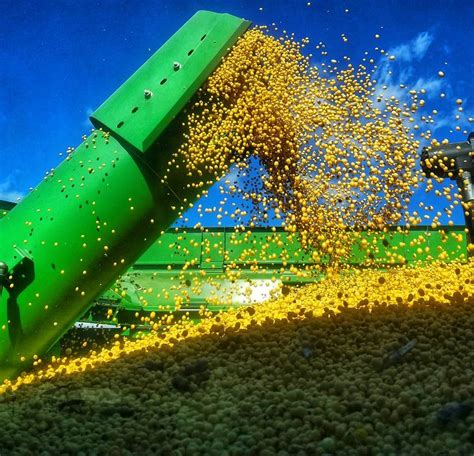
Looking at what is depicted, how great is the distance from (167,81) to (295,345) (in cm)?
154

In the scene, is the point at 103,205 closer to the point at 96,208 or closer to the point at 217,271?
the point at 96,208

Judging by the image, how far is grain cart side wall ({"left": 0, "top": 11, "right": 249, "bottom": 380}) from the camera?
270cm

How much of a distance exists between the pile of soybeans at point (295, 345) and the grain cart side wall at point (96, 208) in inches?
5.6

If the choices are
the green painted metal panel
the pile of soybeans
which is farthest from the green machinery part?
the green painted metal panel

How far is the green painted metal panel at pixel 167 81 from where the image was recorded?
269 centimetres

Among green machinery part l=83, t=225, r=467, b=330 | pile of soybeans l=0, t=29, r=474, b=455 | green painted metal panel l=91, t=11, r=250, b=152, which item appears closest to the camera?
pile of soybeans l=0, t=29, r=474, b=455

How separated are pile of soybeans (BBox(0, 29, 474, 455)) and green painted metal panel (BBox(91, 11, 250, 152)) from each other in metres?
0.11

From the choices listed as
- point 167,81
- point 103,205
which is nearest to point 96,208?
point 103,205

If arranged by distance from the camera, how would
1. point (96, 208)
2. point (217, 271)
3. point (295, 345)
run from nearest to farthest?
1. point (295, 345)
2. point (96, 208)
3. point (217, 271)

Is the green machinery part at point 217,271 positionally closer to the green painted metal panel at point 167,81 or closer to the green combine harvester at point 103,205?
the green combine harvester at point 103,205

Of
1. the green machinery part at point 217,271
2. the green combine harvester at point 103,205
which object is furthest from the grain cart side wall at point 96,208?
the green machinery part at point 217,271

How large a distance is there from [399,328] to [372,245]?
2.44 ft

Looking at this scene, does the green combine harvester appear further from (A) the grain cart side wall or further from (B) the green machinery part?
(B) the green machinery part

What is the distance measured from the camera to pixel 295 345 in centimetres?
212
